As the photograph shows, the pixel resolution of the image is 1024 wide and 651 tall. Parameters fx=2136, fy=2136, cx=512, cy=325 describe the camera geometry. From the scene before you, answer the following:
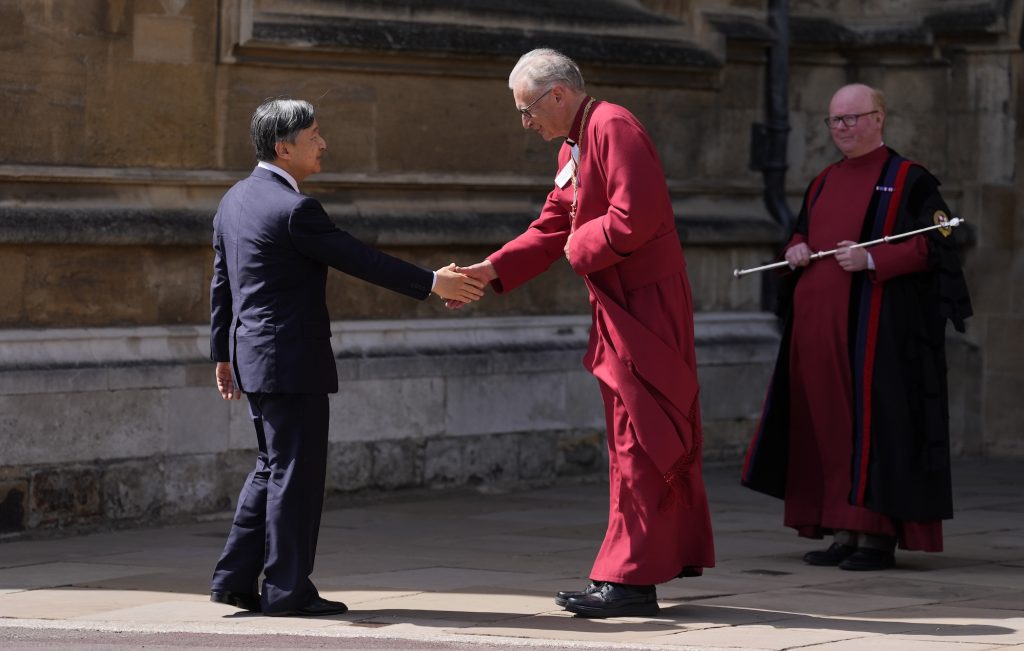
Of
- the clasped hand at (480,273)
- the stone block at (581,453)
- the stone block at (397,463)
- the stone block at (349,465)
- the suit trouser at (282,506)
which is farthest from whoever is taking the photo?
the stone block at (581,453)

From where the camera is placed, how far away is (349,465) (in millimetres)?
10047

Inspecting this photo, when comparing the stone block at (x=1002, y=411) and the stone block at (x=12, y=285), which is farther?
the stone block at (x=1002, y=411)

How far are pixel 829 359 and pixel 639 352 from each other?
169cm

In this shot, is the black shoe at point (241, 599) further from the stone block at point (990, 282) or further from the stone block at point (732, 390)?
the stone block at point (990, 282)

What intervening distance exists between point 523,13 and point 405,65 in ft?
2.75

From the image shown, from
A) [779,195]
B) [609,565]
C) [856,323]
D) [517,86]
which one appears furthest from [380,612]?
[779,195]

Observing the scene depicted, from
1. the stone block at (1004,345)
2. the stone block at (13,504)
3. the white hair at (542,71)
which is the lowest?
the stone block at (13,504)

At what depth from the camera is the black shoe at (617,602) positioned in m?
6.71

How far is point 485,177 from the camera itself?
1081 centimetres

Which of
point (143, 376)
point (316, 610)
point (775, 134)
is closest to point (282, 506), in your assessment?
point (316, 610)

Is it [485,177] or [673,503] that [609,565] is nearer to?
[673,503]

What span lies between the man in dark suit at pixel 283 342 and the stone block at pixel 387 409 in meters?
3.12

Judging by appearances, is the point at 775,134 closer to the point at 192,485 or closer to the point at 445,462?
the point at 445,462

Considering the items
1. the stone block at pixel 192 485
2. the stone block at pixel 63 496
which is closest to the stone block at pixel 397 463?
the stone block at pixel 192 485
